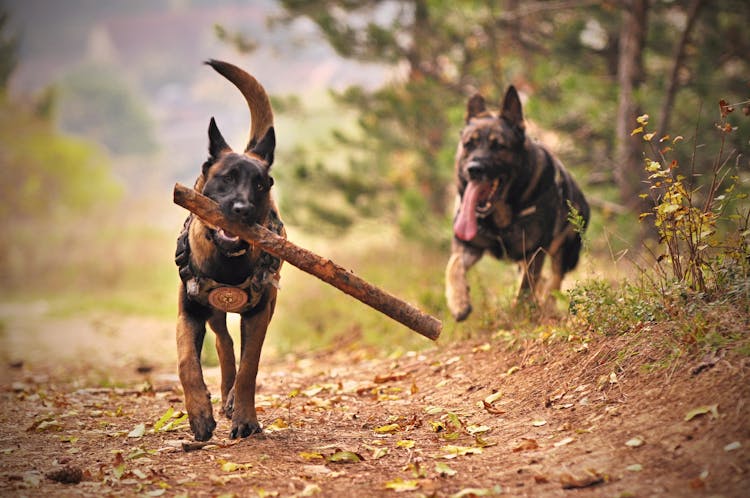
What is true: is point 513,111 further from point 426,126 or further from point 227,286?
point 426,126

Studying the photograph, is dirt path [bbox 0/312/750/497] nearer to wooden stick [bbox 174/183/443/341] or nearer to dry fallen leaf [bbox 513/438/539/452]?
dry fallen leaf [bbox 513/438/539/452]

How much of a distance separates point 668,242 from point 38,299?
2063 centimetres

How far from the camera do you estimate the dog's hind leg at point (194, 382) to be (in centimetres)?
459

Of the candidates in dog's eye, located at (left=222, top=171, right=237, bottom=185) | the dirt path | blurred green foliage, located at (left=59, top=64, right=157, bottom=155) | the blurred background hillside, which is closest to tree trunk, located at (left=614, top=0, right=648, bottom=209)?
the blurred background hillside

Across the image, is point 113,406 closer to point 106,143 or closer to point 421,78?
point 421,78

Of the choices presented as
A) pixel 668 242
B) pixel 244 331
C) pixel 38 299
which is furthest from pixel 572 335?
pixel 38 299

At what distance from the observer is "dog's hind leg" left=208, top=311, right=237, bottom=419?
5.48 metres

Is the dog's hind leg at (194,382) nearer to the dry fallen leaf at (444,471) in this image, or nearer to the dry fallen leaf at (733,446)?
the dry fallen leaf at (444,471)

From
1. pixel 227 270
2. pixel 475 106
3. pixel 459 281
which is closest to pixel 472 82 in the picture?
pixel 475 106

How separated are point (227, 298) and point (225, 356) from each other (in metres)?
0.97

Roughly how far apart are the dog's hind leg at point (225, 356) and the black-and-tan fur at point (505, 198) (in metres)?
1.92

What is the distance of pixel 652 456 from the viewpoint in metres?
3.53

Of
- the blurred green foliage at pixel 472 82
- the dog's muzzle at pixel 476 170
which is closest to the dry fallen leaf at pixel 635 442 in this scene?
the dog's muzzle at pixel 476 170

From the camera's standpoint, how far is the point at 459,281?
6695mm
